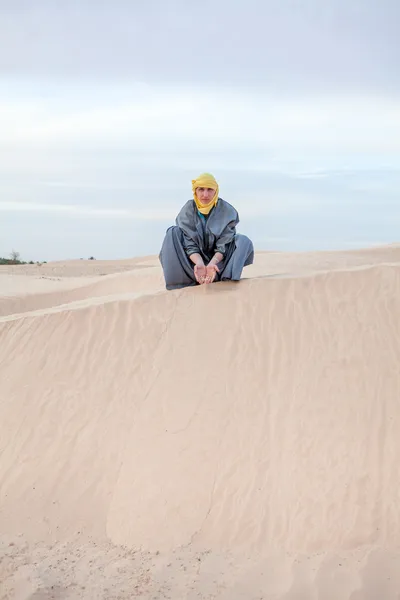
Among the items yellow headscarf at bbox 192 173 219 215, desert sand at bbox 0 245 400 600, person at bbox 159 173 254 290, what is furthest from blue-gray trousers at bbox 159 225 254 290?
yellow headscarf at bbox 192 173 219 215

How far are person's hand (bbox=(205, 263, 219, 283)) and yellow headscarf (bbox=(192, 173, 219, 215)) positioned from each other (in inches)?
21.1

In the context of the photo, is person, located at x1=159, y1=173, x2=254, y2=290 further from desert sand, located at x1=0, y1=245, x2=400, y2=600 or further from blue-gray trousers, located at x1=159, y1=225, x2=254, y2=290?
desert sand, located at x1=0, y1=245, x2=400, y2=600

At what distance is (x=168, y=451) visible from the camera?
5305mm

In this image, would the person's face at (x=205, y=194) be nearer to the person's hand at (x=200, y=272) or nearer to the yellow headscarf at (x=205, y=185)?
the yellow headscarf at (x=205, y=185)

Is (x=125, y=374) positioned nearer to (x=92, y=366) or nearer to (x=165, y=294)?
(x=92, y=366)

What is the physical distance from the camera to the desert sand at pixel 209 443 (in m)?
4.46

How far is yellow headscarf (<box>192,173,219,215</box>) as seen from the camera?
6.60m

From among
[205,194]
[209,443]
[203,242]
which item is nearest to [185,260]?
[203,242]

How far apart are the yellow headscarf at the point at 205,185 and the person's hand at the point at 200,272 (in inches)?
20.6

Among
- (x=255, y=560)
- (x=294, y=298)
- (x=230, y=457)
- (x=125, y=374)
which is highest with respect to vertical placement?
(x=294, y=298)

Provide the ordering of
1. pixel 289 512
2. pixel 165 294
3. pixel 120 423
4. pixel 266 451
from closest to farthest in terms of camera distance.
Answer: pixel 289 512, pixel 266 451, pixel 120 423, pixel 165 294

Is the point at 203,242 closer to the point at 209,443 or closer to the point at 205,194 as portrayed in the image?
the point at 205,194

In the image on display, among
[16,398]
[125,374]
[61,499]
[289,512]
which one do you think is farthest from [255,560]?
[16,398]

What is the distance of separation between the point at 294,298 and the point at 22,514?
2.80 metres
